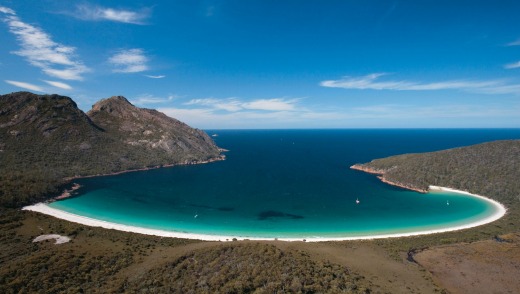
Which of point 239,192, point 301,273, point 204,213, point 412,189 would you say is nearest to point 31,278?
point 301,273

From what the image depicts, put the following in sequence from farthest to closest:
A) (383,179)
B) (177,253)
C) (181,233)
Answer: (383,179) < (181,233) < (177,253)

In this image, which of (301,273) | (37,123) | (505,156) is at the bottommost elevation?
(301,273)

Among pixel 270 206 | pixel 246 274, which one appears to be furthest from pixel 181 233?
pixel 246 274

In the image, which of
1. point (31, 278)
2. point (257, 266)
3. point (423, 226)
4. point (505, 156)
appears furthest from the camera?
point (505, 156)

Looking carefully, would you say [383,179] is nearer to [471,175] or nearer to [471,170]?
[471,175]

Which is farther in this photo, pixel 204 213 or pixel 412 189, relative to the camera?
pixel 412 189

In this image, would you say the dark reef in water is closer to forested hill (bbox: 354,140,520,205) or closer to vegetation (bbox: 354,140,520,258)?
vegetation (bbox: 354,140,520,258)

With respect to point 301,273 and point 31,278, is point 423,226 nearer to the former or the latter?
point 301,273

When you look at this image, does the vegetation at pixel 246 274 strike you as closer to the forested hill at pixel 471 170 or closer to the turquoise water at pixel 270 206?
the turquoise water at pixel 270 206

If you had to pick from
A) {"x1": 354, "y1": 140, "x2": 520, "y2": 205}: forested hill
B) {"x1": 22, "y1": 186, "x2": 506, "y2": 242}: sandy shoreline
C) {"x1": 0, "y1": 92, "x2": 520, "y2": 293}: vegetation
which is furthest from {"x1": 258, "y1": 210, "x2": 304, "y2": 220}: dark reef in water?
{"x1": 354, "y1": 140, "x2": 520, "y2": 205}: forested hill
